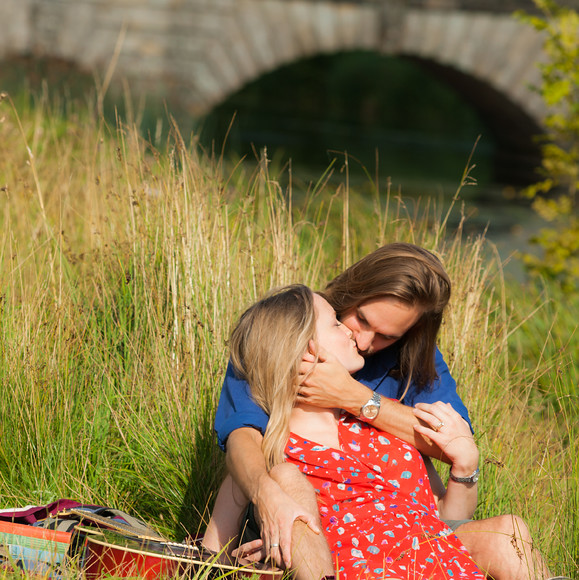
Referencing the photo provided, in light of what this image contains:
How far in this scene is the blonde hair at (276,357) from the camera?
2221mm

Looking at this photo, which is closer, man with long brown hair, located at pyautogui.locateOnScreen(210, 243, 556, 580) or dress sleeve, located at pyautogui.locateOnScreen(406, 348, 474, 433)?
man with long brown hair, located at pyautogui.locateOnScreen(210, 243, 556, 580)

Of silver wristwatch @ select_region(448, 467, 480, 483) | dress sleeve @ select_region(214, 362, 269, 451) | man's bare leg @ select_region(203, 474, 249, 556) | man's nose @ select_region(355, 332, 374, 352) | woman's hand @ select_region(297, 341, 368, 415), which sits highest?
man's nose @ select_region(355, 332, 374, 352)

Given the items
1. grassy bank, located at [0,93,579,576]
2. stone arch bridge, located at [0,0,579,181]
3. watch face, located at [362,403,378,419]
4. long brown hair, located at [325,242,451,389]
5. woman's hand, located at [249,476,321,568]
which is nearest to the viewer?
woman's hand, located at [249,476,321,568]

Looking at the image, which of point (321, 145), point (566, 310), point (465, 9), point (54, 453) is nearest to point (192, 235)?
point (54, 453)

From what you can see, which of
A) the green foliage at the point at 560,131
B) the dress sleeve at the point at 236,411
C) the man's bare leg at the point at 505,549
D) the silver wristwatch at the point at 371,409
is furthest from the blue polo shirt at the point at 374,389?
the green foliage at the point at 560,131

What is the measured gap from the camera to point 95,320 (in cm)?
305

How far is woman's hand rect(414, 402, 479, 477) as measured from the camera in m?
2.38

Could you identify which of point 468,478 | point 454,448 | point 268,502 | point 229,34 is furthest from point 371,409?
point 229,34

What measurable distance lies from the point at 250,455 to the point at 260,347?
307 mm

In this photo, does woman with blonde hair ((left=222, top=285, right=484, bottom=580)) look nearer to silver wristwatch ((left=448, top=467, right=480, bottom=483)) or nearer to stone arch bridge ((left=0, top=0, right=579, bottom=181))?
silver wristwatch ((left=448, top=467, right=480, bottom=483))

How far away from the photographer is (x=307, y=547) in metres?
1.97

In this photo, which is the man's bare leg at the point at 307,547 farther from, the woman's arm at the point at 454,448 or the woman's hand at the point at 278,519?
the woman's arm at the point at 454,448

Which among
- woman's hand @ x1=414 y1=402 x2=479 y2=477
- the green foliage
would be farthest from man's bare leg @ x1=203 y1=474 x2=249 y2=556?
the green foliage

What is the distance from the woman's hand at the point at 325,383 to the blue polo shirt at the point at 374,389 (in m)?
0.15
